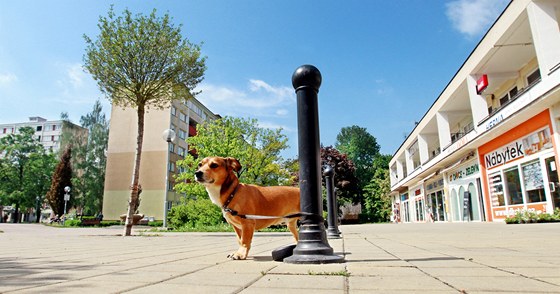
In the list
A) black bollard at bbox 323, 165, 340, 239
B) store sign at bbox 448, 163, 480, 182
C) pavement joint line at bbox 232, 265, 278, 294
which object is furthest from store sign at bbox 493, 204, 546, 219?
pavement joint line at bbox 232, 265, 278, 294

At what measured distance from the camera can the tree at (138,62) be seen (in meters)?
12.6

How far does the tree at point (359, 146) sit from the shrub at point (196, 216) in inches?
1967

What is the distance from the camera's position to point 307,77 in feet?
10.7

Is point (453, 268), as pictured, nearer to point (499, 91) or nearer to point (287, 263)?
point (287, 263)

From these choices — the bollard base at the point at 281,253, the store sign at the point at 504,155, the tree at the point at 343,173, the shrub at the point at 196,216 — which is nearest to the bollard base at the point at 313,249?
the bollard base at the point at 281,253

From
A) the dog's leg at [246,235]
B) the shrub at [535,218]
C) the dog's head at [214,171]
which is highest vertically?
the dog's head at [214,171]

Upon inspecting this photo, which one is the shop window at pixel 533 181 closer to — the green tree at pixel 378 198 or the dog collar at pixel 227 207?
the dog collar at pixel 227 207

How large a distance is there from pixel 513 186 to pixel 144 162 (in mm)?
42999

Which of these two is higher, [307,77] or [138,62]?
[138,62]

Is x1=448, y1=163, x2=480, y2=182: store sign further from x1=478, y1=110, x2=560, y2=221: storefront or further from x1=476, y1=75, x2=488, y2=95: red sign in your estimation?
x1=476, y1=75, x2=488, y2=95: red sign

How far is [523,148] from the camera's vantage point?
14.5 m

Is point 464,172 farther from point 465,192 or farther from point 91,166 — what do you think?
point 91,166

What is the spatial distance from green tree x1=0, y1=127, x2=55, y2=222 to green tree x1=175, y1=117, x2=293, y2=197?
117 feet

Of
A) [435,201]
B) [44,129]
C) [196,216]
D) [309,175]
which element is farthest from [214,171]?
[44,129]
